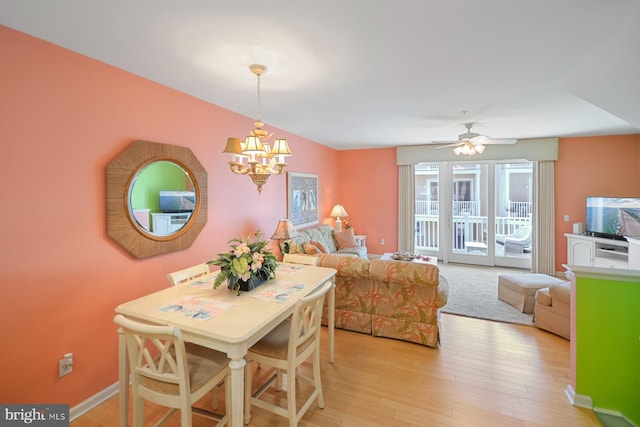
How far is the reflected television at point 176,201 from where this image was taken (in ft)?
8.66

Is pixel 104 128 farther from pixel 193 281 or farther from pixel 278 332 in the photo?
pixel 278 332

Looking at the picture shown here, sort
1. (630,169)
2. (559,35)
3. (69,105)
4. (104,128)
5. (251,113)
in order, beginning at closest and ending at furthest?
(559,35) → (69,105) → (104,128) → (251,113) → (630,169)

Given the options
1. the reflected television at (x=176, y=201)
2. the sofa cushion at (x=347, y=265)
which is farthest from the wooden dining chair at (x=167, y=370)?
the sofa cushion at (x=347, y=265)

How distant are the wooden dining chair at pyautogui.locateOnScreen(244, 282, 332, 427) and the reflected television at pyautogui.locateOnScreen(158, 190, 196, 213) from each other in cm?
154

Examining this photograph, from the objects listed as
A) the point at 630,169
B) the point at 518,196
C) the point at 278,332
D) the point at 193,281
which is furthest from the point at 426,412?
the point at 630,169

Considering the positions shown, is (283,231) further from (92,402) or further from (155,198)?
(92,402)

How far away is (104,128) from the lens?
7.20 ft

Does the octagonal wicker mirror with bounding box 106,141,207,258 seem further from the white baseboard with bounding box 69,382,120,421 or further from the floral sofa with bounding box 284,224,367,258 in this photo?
the floral sofa with bounding box 284,224,367,258

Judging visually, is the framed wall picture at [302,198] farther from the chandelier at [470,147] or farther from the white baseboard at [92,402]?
the white baseboard at [92,402]

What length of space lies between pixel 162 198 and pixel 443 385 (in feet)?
9.67

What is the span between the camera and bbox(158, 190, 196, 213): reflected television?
8.66 feet

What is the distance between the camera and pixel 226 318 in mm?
1683

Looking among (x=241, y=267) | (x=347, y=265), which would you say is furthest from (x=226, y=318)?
(x=347, y=265)

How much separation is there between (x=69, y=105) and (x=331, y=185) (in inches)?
194
